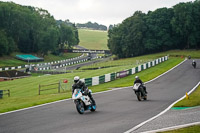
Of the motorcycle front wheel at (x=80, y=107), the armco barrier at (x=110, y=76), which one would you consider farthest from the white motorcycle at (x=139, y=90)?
the armco barrier at (x=110, y=76)

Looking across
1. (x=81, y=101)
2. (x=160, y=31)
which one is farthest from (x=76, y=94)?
(x=160, y=31)

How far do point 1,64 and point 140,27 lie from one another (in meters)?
45.6

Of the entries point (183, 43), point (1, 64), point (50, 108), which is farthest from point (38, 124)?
point (183, 43)

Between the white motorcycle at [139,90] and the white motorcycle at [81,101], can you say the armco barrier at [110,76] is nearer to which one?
the white motorcycle at [139,90]

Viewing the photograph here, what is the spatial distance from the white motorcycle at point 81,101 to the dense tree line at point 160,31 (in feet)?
284

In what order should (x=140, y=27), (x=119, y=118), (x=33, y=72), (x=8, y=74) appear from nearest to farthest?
(x=119, y=118), (x=8, y=74), (x=33, y=72), (x=140, y=27)

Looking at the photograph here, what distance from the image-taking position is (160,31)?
4023 inches

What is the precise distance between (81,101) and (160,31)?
297 feet

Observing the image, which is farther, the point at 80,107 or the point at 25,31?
the point at 25,31

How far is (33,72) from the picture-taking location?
7000 centimetres

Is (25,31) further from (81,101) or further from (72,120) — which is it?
(72,120)

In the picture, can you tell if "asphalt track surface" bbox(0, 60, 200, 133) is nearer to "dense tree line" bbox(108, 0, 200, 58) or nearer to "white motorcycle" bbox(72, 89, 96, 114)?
"white motorcycle" bbox(72, 89, 96, 114)

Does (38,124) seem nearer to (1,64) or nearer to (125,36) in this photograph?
(1,64)

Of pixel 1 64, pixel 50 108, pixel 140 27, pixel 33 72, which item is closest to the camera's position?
pixel 50 108
